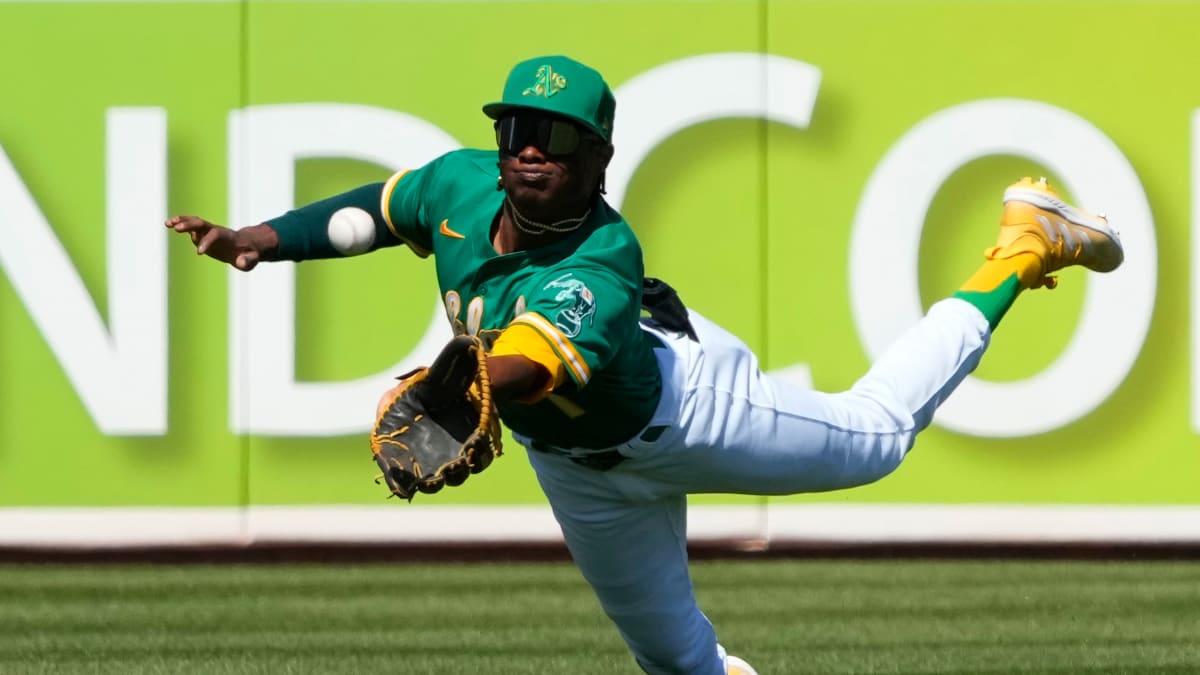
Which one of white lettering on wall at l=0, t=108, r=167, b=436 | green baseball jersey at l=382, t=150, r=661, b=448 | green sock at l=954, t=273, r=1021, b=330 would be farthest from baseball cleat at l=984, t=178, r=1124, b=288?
white lettering on wall at l=0, t=108, r=167, b=436

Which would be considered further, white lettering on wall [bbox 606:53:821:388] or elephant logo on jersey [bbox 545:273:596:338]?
white lettering on wall [bbox 606:53:821:388]

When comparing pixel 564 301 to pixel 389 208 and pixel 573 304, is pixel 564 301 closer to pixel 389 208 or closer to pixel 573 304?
pixel 573 304

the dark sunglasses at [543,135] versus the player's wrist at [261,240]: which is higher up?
the dark sunglasses at [543,135]

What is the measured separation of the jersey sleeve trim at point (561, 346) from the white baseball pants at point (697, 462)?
499 millimetres

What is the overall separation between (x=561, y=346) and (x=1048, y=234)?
205cm

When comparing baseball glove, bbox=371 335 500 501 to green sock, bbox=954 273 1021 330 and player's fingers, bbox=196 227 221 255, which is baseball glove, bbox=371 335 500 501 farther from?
green sock, bbox=954 273 1021 330

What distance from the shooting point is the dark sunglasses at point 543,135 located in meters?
3.92

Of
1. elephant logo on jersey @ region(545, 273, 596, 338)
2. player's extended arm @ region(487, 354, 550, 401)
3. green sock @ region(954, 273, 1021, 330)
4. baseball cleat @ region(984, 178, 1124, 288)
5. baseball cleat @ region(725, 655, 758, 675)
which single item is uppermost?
elephant logo on jersey @ region(545, 273, 596, 338)

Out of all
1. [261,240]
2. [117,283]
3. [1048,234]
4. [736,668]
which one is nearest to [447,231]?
[261,240]

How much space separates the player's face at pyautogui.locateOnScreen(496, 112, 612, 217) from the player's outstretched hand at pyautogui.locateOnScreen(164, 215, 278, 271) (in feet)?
2.26

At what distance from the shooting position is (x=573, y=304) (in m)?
3.67

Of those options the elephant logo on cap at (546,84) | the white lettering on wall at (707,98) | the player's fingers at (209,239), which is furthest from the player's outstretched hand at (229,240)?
the white lettering on wall at (707,98)

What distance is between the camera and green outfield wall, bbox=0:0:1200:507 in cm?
800

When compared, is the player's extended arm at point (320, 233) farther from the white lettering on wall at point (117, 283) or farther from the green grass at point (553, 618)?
the white lettering on wall at point (117, 283)
